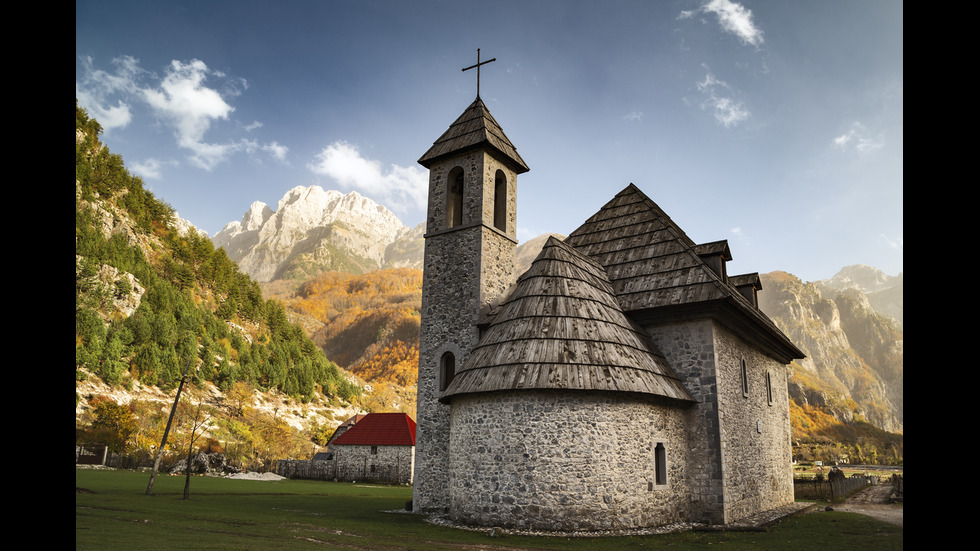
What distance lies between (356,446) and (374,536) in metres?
30.8

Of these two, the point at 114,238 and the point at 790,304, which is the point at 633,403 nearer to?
the point at 114,238

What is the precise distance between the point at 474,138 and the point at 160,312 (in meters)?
51.0

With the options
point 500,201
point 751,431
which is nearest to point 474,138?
point 500,201

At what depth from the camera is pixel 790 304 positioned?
14475 cm

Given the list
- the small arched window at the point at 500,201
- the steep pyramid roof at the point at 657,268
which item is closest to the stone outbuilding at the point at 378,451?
the small arched window at the point at 500,201

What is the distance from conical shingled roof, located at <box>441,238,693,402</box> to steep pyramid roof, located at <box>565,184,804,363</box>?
3.88ft

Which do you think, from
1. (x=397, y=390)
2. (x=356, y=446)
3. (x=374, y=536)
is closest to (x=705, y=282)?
(x=374, y=536)

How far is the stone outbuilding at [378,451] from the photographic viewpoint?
1592 inches

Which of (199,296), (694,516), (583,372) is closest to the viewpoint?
(583,372)

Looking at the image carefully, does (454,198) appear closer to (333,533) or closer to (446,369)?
(446,369)

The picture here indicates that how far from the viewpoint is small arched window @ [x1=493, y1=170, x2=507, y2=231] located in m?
20.2

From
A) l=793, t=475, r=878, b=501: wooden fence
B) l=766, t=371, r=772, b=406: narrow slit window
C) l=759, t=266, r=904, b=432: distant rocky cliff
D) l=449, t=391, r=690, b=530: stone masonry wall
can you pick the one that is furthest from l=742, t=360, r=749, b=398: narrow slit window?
l=759, t=266, r=904, b=432: distant rocky cliff

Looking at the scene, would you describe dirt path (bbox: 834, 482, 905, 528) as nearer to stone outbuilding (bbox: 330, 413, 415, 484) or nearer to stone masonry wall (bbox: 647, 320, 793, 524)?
stone masonry wall (bbox: 647, 320, 793, 524)

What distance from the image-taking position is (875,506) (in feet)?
68.9
